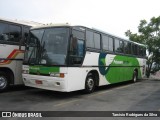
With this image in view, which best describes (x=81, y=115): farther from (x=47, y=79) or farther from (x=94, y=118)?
(x=47, y=79)

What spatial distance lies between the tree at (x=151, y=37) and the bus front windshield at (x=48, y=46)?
2002 centimetres

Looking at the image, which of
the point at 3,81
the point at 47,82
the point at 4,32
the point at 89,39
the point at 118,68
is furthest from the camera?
the point at 118,68

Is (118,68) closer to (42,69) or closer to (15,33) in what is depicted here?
(42,69)

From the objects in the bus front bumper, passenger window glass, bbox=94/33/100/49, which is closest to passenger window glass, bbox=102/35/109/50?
passenger window glass, bbox=94/33/100/49

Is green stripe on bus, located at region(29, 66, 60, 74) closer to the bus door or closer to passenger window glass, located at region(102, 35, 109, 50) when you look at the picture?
the bus door

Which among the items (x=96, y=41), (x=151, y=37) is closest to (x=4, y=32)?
(x=96, y=41)

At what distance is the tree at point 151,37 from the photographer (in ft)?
91.5

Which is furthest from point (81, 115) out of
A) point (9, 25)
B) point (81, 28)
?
point (9, 25)

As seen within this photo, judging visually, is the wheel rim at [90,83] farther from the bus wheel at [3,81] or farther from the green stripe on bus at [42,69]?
the bus wheel at [3,81]

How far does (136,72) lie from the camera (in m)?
18.4

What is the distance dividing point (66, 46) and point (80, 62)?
1146 millimetres

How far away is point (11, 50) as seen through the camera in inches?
421

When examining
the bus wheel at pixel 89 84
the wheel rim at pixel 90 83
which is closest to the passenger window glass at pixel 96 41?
the bus wheel at pixel 89 84

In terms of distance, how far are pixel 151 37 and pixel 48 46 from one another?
21.0m
